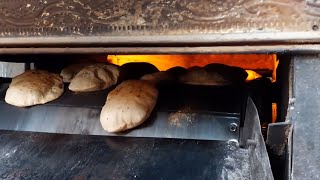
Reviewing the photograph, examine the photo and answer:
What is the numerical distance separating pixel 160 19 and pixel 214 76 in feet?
1.73

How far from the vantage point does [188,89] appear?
1.29 meters

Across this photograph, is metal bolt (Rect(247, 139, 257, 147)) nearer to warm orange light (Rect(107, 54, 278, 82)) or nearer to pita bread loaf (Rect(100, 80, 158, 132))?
pita bread loaf (Rect(100, 80, 158, 132))

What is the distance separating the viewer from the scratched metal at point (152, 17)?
0.80 m

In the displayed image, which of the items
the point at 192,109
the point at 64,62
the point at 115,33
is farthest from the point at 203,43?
the point at 64,62

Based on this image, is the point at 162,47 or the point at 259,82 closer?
the point at 162,47

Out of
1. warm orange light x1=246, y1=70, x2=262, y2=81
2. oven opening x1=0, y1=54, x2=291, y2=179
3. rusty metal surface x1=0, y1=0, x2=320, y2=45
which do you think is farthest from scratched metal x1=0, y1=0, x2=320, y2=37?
warm orange light x1=246, y1=70, x2=262, y2=81

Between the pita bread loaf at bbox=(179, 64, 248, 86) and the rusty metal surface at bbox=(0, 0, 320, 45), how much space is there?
0.50m

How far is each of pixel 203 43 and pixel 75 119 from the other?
583mm

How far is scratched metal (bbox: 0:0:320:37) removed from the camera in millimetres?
797

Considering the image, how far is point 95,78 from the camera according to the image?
→ 133 centimetres

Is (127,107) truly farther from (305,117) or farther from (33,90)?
(305,117)

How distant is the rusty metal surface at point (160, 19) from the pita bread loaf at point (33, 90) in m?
0.30

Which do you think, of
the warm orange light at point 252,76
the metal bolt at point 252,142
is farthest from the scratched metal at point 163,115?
the warm orange light at point 252,76

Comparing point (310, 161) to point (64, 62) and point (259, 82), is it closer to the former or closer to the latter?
point (259, 82)
